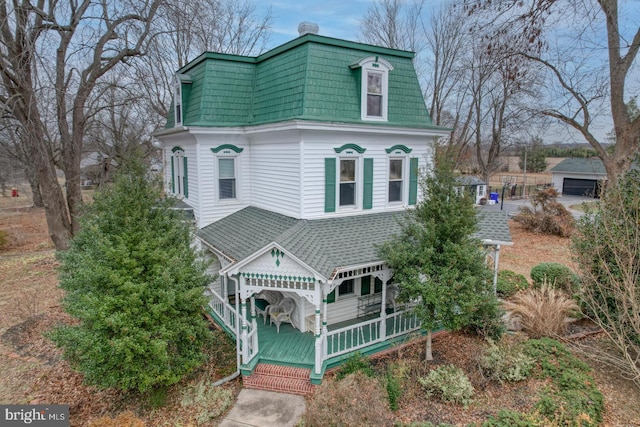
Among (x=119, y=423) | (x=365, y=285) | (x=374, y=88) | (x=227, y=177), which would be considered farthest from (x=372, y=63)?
(x=119, y=423)

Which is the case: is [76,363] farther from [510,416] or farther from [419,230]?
[510,416]

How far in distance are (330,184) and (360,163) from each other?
1.14m

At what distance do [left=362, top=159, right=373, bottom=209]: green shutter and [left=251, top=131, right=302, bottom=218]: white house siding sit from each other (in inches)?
80.8

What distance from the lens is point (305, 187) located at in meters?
10.1

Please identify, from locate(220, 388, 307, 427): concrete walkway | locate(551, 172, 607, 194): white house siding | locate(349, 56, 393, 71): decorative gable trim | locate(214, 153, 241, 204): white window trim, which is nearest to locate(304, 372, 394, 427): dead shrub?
locate(220, 388, 307, 427): concrete walkway

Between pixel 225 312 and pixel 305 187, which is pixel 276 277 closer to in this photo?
pixel 305 187

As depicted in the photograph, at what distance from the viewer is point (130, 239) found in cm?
717

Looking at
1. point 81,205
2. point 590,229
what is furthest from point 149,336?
point 590,229

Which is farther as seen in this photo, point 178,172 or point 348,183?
point 178,172

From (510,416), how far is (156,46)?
19.2 meters

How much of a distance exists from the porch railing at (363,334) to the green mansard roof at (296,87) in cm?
516

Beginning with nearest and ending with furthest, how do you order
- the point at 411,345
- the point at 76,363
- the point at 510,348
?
the point at 76,363 → the point at 510,348 → the point at 411,345

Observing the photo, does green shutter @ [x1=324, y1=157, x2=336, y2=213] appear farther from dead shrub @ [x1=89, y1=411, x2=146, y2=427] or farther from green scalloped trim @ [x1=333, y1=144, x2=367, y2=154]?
dead shrub @ [x1=89, y1=411, x2=146, y2=427]

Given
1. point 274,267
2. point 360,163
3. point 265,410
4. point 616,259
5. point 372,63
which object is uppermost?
point 372,63
